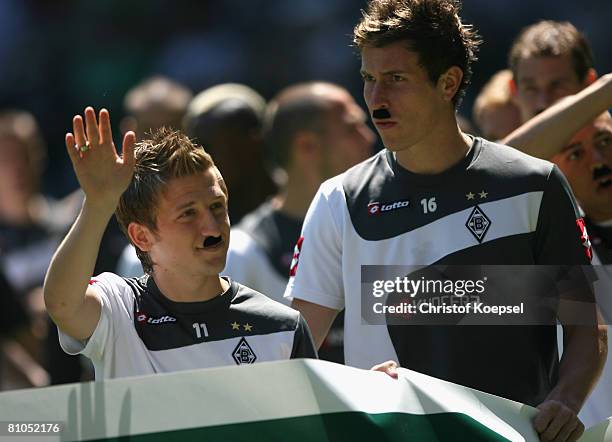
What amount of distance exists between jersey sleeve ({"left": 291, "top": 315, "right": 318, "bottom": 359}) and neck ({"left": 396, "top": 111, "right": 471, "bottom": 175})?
0.70 meters

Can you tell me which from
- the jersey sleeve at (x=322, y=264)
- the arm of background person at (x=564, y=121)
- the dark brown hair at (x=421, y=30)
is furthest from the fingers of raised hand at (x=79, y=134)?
the arm of background person at (x=564, y=121)

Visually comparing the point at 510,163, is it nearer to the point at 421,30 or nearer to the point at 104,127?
the point at 421,30

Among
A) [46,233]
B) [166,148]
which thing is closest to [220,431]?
[166,148]

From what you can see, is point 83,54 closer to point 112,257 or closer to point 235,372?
point 112,257

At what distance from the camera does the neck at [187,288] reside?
3.81 m

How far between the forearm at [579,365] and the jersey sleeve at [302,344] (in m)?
0.72

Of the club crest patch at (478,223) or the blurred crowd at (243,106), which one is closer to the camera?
the club crest patch at (478,223)

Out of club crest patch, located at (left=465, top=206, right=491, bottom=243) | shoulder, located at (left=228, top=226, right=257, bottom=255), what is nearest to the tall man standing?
club crest patch, located at (left=465, top=206, right=491, bottom=243)

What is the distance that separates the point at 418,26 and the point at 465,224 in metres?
Answer: 0.68

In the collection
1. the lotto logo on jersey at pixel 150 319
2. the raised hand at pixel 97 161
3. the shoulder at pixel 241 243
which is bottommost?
the shoulder at pixel 241 243

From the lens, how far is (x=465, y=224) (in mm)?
4074

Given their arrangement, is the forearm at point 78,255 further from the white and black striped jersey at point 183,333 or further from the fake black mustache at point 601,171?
the fake black mustache at point 601,171

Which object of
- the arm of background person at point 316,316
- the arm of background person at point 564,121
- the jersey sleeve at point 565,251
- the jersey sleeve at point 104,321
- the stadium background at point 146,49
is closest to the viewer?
the jersey sleeve at point 104,321

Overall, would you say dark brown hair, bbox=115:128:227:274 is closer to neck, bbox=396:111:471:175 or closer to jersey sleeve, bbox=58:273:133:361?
jersey sleeve, bbox=58:273:133:361
